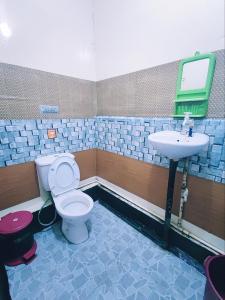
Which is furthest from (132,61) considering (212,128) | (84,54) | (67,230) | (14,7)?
(67,230)

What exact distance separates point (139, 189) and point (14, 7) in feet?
6.57

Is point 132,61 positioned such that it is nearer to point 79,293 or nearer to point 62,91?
point 62,91

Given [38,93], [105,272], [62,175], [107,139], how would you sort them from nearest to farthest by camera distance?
[105,272]
[38,93]
[62,175]
[107,139]

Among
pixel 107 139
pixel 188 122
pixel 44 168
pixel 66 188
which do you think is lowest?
pixel 66 188

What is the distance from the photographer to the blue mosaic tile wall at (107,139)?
46.2 inches

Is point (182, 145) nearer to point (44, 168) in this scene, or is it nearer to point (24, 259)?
point (44, 168)

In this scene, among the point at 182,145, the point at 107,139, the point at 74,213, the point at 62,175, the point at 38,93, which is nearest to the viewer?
the point at 182,145

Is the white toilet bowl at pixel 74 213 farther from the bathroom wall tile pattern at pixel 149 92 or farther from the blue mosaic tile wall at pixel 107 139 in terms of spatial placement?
the bathroom wall tile pattern at pixel 149 92

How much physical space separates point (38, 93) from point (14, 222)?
1188 millimetres

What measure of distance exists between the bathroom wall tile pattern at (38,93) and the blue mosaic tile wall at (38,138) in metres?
0.08

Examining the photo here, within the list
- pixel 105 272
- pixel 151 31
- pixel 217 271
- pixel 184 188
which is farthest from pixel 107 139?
pixel 217 271

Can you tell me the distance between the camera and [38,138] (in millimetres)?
1641

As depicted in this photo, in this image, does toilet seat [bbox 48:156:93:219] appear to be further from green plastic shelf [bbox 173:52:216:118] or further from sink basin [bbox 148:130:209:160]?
green plastic shelf [bbox 173:52:216:118]

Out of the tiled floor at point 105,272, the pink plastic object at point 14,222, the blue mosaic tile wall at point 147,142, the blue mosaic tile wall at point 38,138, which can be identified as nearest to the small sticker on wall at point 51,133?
the blue mosaic tile wall at point 38,138
